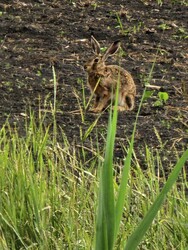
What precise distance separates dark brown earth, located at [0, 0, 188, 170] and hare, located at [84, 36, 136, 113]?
11 centimetres

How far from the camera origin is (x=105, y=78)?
6.66 m

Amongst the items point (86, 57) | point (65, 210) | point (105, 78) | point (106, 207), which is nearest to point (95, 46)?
point (105, 78)

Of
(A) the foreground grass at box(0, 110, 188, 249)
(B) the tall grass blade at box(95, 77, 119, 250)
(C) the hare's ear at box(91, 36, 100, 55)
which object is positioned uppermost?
(B) the tall grass blade at box(95, 77, 119, 250)

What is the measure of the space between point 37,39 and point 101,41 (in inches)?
21.0

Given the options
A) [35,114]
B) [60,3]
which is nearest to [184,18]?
[60,3]

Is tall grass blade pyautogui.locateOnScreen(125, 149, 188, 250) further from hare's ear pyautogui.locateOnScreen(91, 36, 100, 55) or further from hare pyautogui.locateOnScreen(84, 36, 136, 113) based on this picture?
hare's ear pyautogui.locateOnScreen(91, 36, 100, 55)

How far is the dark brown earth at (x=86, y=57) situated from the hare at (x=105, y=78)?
110 mm

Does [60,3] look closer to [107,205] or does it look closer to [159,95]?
[159,95]

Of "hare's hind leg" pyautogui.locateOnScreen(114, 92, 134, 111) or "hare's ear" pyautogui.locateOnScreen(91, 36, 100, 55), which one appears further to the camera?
"hare's ear" pyautogui.locateOnScreen(91, 36, 100, 55)

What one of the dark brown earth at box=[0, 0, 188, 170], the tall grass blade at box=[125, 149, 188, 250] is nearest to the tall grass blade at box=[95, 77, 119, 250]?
the tall grass blade at box=[125, 149, 188, 250]

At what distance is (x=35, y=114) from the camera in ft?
19.5

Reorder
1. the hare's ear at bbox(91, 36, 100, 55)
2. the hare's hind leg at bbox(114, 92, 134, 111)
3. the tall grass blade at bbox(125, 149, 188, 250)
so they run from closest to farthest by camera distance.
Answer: the tall grass blade at bbox(125, 149, 188, 250), the hare's hind leg at bbox(114, 92, 134, 111), the hare's ear at bbox(91, 36, 100, 55)

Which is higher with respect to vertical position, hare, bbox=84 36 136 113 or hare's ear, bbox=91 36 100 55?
hare's ear, bbox=91 36 100 55

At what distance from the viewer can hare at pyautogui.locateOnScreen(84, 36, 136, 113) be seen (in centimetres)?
636
